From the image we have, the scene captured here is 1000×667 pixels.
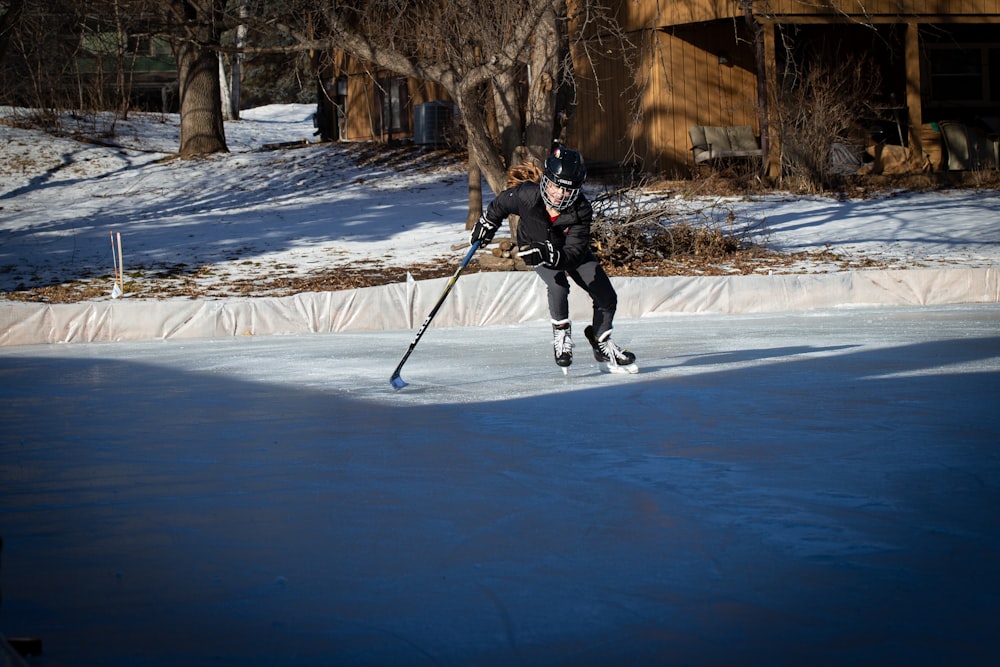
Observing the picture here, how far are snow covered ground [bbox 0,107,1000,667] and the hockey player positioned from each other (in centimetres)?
26

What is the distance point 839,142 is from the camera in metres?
21.2

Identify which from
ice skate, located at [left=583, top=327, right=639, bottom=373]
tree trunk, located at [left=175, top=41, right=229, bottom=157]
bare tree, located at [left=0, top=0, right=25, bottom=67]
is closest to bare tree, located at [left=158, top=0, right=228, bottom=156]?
tree trunk, located at [left=175, top=41, right=229, bottom=157]

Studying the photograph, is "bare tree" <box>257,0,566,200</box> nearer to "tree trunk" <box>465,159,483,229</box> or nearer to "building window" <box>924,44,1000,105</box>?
"tree trunk" <box>465,159,483,229</box>

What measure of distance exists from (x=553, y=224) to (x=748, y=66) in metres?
16.4

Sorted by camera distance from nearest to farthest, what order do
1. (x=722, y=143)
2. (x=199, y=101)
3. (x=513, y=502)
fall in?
(x=513, y=502) → (x=722, y=143) → (x=199, y=101)

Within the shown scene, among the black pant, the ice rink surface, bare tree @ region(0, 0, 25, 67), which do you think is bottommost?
the ice rink surface

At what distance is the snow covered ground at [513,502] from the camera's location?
2.84 meters

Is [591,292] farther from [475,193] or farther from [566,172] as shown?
[475,193]

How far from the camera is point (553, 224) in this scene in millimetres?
7742

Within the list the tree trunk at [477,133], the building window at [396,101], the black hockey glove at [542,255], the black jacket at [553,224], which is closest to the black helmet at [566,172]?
the black jacket at [553,224]

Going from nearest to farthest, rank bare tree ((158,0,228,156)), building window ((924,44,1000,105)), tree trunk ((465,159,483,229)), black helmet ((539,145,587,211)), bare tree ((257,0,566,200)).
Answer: black helmet ((539,145,587,211)), bare tree ((257,0,566,200)), tree trunk ((465,159,483,229)), building window ((924,44,1000,105)), bare tree ((158,0,228,156))

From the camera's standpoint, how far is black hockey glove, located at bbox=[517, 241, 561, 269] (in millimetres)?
7500

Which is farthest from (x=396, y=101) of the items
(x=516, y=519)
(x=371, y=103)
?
(x=516, y=519)

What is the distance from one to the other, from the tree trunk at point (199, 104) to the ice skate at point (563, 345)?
2112cm
